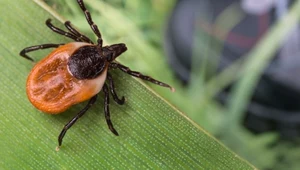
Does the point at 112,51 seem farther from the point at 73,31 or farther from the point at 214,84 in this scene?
the point at 214,84

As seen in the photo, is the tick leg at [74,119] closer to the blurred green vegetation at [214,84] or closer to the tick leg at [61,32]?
the tick leg at [61,32]

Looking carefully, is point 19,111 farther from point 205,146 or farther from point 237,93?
point 237,93

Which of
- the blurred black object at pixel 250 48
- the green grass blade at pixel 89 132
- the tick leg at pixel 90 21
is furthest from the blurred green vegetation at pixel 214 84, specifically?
the green grass blade at pixel 89 132

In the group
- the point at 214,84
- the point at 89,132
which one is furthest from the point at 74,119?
the point at 214,84

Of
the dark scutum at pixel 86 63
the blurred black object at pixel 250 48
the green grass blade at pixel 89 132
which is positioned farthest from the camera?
the blurred black object at pixel 250 48

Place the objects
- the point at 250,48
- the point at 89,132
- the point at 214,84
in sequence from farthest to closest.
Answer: the point at 250,48 < the point at 214,84 < the point at 89,132

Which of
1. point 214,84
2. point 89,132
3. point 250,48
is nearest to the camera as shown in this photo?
point 89,132

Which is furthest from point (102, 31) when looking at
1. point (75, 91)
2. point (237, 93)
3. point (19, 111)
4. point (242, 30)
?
point (242, 30)

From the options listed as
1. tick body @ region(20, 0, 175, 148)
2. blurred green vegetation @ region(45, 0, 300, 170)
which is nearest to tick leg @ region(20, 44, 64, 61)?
tick body @ region(20, 0, 175, 148)
